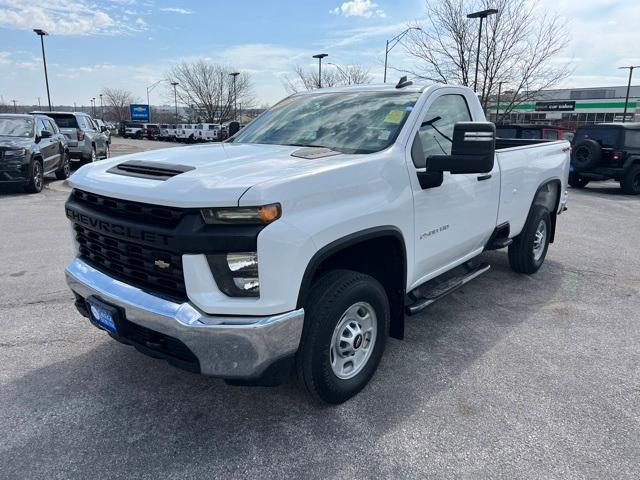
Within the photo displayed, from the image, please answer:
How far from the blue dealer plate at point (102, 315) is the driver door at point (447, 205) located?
1928 millimetres

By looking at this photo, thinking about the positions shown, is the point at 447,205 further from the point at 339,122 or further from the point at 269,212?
the point at 269,212

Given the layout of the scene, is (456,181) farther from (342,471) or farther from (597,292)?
(597,292)

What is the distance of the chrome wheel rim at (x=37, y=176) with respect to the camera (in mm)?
11055

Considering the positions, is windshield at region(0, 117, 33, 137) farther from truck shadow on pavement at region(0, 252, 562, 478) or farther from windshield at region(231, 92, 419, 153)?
truck shadow on pavement at region(0, 252, 562, 478)

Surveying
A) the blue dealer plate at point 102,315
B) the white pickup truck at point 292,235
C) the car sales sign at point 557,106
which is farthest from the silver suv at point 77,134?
the car sales sign at point 557,106

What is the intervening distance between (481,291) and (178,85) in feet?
184

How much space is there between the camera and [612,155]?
43.0 ft

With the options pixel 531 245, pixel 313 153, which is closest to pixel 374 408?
pixel 313 153

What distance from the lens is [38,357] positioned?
3629 mm

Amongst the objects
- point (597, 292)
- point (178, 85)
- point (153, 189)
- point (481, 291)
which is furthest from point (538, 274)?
point (178, 85)

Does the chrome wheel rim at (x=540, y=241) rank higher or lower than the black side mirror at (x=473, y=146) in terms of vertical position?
lower

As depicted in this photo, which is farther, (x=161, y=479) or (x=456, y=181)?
(x=456, y=181)

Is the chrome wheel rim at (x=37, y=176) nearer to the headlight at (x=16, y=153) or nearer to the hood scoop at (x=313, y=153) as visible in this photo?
the headlight at (x=16, y=153)

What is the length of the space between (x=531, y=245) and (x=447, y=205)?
232 cm
